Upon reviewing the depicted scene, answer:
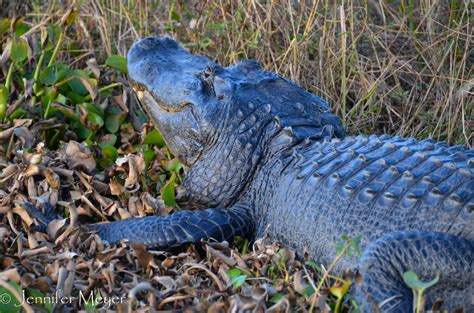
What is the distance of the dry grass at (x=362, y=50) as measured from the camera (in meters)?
4.41

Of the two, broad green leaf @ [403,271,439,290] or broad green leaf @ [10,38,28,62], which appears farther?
broad green leaf @ [10,38,28,62]

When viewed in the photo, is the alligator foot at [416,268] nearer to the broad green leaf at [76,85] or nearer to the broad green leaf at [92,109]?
the broad green leaf at [92,109]

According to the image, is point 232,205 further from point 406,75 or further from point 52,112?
point 406,75

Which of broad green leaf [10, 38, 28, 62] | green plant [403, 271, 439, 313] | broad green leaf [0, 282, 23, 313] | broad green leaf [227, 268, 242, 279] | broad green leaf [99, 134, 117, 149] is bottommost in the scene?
broad green leaf [99, 134, 117, 149]

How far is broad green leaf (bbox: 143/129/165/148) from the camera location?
4.20 metres

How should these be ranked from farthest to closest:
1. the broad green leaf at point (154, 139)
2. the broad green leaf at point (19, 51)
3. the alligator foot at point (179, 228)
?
the broad green leaf at point (19, 51), the broad green leaf at point (154, 139), the alligator foot at point (179, 228)

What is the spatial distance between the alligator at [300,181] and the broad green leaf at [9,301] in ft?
2.68

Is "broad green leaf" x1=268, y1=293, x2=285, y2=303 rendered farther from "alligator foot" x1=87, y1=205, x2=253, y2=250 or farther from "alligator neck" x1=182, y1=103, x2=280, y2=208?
"alligator neck" x1=182, y1=103, x2=280, y2=208

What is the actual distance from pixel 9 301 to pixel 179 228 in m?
0.92

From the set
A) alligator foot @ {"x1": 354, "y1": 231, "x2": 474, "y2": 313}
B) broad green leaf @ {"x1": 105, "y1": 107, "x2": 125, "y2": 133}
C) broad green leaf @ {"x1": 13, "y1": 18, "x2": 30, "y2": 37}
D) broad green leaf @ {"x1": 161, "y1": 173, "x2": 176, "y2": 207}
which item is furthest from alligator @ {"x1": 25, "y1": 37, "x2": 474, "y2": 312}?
broad green leaf @ {"x1": 13, "y1": 18, "x2": 30, "y2": 37}

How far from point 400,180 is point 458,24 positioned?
180cm

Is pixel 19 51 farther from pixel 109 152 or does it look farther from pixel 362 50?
pixel 362 50

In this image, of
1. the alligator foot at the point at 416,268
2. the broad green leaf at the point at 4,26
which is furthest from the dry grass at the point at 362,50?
the alligator foot at the point at 416,268

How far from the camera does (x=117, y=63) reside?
4.54m
